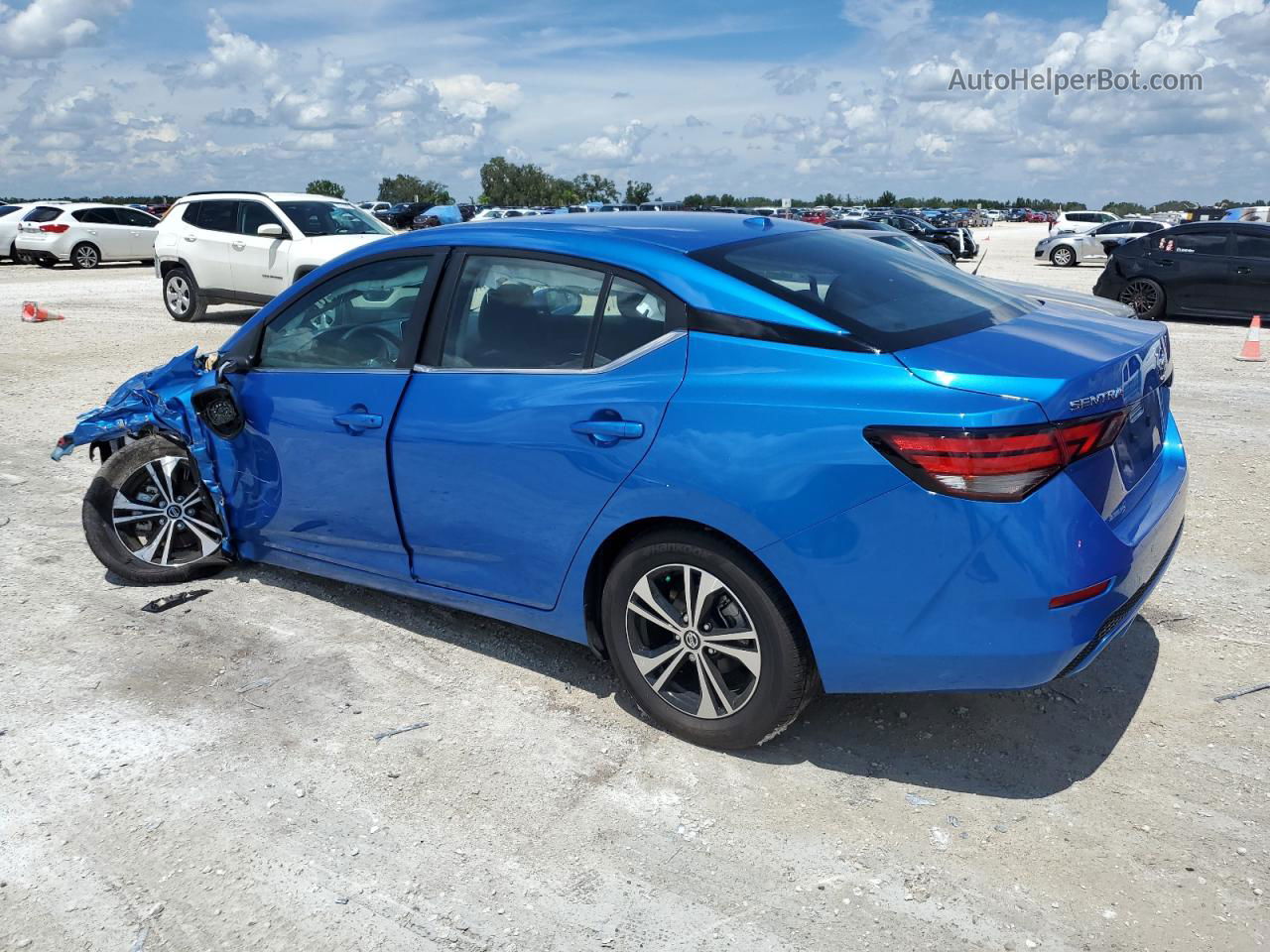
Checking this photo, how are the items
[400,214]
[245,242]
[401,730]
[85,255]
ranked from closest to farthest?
[401,730] → [245,242] → [85,255] → [400,214]

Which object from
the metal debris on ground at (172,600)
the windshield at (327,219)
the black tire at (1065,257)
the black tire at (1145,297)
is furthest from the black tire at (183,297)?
the black tire at (1065,257)

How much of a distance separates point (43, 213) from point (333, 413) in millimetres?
28038

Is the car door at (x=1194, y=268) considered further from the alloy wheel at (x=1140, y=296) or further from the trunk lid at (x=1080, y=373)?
the trunk lid at (x=1080, y=373)

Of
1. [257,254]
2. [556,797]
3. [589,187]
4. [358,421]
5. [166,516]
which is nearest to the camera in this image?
[556,797]

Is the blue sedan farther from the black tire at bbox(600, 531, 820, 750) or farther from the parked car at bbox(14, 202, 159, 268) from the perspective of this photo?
the parked car at bbox(14, 202, 159, 268)

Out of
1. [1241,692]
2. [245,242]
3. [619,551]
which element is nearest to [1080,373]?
[619,551]

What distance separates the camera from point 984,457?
276 cm

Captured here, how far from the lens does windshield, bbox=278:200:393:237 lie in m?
14.4

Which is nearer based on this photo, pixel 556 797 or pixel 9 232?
pixel 556 797

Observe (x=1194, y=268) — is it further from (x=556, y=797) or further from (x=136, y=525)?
(x=556, y=797)

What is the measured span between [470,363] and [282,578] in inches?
75.2

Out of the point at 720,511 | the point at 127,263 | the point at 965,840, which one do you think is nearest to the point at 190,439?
the point at 720,511

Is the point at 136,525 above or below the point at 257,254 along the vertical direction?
below

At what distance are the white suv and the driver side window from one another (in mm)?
9922
